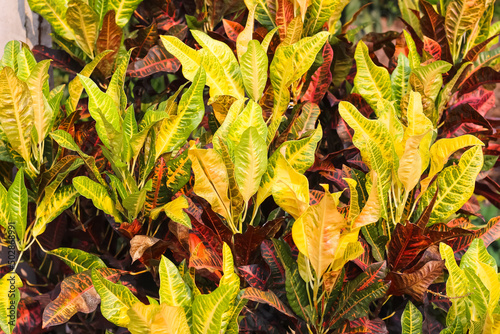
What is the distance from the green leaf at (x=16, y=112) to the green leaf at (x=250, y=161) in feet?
1.45

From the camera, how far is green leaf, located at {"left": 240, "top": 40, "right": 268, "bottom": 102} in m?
0.94

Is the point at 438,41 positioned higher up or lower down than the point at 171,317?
higher up

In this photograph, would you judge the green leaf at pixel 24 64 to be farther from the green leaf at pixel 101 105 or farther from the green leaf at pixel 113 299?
the green leaf at pixel 113 299

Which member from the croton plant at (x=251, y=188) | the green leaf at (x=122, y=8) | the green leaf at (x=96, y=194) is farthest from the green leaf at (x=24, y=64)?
the green leaf at (x=96, y=194)

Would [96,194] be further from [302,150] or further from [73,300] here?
[302,150]

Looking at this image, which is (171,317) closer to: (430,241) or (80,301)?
(80,301)

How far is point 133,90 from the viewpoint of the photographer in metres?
1.35

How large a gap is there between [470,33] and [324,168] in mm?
564

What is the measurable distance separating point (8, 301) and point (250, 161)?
0.53 m

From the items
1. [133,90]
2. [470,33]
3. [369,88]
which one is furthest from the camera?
[133,90]

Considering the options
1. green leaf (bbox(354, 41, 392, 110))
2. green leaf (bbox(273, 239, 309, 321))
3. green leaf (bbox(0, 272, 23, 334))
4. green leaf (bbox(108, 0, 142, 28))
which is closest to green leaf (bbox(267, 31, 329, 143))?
green leaf (bbox(354, 41, 392, 110))

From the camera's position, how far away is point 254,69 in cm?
95

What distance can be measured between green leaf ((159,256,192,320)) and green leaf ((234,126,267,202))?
18cm

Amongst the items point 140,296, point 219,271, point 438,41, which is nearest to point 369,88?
point 438,41
